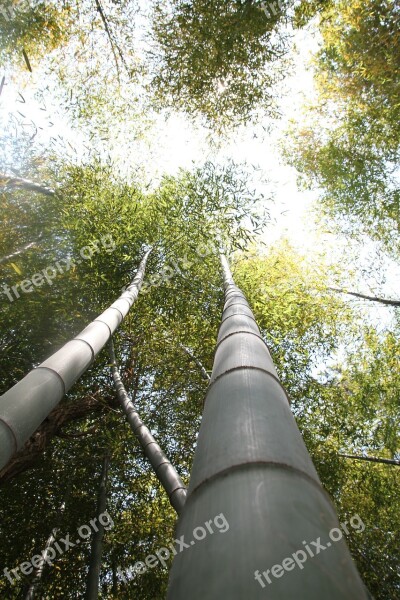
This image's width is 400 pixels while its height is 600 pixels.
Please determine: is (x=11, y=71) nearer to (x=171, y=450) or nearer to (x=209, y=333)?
(x=209, y=333)

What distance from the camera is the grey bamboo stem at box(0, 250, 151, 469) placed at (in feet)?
5.15

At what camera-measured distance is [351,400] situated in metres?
5.46

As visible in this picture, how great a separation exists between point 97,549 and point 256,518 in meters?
3.87

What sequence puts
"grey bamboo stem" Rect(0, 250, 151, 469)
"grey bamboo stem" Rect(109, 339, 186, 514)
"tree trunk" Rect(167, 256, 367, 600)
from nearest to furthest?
"tree trunk" Rect(167, 256, 367, 600)
"grey bamboo stem" Rect(0, 250, 151, 469)
"grey bamboo stem" Rect(109, 339, 186, 514)

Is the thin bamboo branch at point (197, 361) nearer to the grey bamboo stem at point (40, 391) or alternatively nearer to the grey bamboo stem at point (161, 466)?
the grey bamboo stem at point (161, 466)

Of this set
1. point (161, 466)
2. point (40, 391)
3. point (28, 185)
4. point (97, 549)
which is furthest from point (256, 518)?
point (28, 185)

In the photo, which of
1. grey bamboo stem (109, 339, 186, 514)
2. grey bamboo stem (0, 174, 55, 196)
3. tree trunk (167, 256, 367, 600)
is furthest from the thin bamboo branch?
tree trunk (167, 256, 367, 600)

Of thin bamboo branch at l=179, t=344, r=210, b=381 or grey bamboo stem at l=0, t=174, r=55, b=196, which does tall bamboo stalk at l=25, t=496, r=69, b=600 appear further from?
grey bamboo stem at l=0, t=174, r=55, b=196

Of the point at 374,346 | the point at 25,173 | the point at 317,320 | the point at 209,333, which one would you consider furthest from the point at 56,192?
the point at 374,346

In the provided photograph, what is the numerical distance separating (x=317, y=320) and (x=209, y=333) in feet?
6.49

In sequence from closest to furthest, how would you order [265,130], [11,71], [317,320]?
[11,71]
[265,130]
[317,320]

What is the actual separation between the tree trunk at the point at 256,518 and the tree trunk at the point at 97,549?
3.48m

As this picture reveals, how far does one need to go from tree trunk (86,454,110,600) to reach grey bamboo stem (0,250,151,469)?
2.50m

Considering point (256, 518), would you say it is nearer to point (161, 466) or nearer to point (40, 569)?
point (161, 466)
